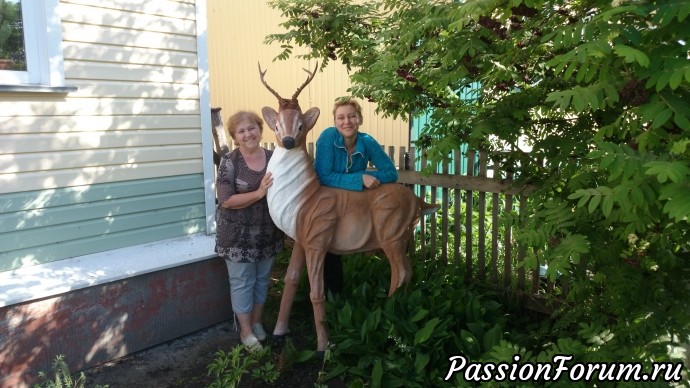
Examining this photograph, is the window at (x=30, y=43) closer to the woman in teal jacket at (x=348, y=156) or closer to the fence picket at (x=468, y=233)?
the woman in teal jacket at (x=348, y=156)

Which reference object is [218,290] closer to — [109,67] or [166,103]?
[166,103]

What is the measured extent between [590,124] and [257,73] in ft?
29.3

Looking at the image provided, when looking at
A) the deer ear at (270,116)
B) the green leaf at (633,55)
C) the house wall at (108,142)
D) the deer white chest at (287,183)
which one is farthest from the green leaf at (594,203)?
the house wall at (108,142)

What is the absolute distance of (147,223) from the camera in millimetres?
4664

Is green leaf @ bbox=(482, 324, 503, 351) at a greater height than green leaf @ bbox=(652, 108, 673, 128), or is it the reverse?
green leaf @ bbox=(652, 108, 673, 128)

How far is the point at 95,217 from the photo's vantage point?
4348mm

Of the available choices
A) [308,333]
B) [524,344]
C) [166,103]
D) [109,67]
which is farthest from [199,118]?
[524,344]

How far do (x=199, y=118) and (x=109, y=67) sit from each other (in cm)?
90

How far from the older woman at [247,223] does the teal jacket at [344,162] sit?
0.43m

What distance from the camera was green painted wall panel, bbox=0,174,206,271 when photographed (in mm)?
3969

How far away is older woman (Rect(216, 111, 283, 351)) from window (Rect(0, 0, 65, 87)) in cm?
142

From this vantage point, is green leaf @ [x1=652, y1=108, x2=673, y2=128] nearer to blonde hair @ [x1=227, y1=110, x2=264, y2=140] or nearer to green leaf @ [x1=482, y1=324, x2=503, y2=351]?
green leaf @ [x1=482, y1=324, x2=503, y2=351]

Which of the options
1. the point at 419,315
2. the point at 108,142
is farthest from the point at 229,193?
the point at 419,315

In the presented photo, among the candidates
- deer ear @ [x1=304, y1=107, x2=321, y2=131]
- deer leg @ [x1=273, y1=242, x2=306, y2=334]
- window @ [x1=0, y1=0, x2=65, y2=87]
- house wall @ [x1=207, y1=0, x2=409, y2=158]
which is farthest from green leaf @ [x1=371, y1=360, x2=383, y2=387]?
house wall @ [x1=207, y1=0, x2=409, y2=158]
